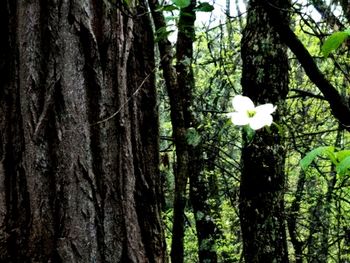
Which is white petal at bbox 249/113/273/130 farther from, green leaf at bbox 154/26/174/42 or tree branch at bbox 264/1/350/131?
green leaf at bbox 154/26/174/42

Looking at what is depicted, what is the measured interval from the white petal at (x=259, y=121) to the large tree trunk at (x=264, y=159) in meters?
3.24

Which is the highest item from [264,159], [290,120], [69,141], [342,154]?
[290,120]

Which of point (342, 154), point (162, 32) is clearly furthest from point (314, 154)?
point (162, 32)

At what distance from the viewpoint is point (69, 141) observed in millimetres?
1441

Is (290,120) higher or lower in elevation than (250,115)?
higher

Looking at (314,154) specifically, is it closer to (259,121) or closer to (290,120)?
(259,121)

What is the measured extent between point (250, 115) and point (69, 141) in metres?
0.62

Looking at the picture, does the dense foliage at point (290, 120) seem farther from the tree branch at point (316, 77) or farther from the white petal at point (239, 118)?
the white petal at point (239, 118)

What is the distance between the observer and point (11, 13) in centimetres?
155

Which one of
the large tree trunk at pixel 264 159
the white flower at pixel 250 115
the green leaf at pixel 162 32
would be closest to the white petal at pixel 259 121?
the white flower at pixel 250 115

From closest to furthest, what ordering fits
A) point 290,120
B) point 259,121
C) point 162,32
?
1. point 259,121
2. point 162,32
3. point 290,120

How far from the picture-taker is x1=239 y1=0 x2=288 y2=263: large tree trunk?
4.19 metres

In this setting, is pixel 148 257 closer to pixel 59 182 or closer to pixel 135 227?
pixel 135 227

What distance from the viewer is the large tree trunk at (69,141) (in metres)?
1.42
